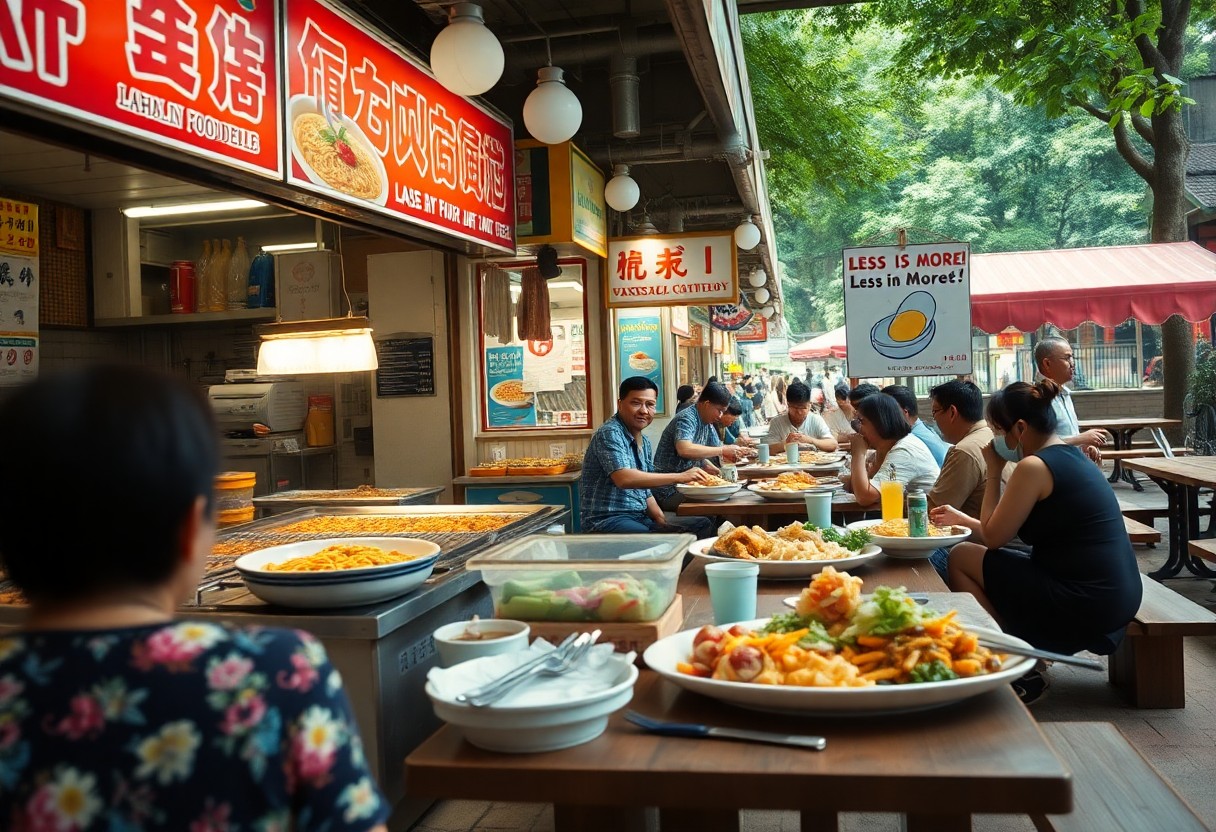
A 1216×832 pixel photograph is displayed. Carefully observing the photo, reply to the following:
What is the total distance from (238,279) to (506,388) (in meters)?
2.71

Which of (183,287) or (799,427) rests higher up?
(183,287)

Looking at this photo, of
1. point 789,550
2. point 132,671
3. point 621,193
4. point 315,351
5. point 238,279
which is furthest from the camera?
point 238,279

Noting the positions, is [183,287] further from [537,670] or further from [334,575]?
[537,670]

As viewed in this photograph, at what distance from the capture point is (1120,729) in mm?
4406

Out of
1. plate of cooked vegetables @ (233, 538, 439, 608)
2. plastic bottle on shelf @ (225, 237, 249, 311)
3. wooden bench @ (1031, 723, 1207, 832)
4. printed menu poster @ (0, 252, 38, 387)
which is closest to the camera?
wooden bench @ (1031, 723, 1207, 832)

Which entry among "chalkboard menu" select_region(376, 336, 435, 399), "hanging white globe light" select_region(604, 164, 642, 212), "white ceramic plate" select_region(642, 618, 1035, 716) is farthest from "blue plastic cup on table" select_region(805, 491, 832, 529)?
"chalkboard menu" select_region(376, 336, 435, 399)

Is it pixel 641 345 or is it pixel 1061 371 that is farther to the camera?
pixel 641 345

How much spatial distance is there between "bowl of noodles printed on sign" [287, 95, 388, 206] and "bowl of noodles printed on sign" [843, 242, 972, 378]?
9.95ft

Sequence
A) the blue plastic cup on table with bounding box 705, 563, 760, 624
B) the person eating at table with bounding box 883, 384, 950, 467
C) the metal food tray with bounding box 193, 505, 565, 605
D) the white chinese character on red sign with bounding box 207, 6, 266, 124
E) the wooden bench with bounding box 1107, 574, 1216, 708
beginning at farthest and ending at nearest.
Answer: the person eating at table with bounding box 883, 384, 950, 467 → the wooden bench with bounding box 1107, 574, 1216, 708 → the metal food tray with bounding box 193, 505, 565, 605 → the white chinese character on red sign with bounding box 207, 6, 266, 124 → the blue plastic cup on table with bounding box 705, 563, 760, 624

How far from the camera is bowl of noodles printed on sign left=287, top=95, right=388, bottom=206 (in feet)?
12.8

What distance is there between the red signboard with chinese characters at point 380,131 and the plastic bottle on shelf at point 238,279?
3.89 metres

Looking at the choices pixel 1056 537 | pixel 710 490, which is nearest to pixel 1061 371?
pixel 710 490

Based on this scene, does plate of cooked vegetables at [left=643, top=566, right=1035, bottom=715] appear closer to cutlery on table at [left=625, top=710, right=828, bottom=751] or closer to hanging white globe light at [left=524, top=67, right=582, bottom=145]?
cutlery on table at [left=625, top=710, right=828, bottom=751]

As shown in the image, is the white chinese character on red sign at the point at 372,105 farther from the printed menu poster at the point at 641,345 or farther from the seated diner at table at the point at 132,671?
the printed menu poster at the point at 641,345
